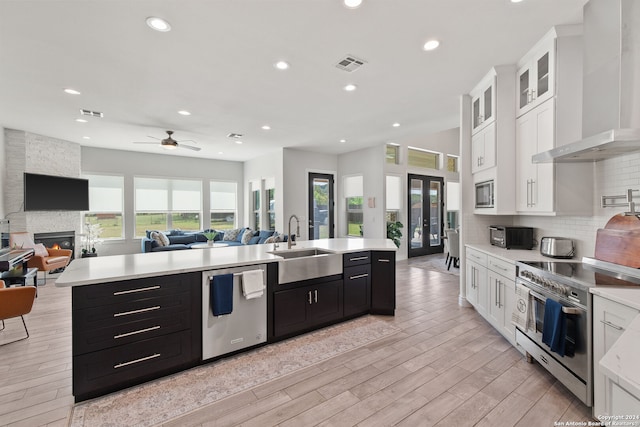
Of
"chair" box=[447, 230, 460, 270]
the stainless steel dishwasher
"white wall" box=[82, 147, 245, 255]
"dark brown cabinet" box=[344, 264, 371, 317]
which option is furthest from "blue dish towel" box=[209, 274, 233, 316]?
"white wall" box=[82, 147, 245, 255]

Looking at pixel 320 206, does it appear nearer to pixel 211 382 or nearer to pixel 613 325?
pixel 211 382

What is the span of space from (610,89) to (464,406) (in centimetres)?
263

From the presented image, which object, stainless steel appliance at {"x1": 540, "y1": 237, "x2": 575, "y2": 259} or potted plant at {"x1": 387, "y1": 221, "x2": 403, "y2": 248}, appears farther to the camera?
potted plant at {"x1": 387, "y1": 221, "x2": 403, "y2": 248}

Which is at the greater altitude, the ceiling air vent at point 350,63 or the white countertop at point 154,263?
the ceiling air vent at point 350,63

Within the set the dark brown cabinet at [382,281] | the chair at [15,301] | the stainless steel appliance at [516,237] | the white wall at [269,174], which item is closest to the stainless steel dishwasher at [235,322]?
the dark brown cabinet at [382,281]

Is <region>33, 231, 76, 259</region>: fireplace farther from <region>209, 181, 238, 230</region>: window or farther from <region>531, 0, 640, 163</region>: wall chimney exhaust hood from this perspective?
<region>531, 0, 640, 163</region>: wall chimney exhaust hood

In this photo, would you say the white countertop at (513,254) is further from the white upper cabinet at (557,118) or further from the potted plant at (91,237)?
the potted plant at (91,237)

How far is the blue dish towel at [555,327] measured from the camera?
Answer: 2002mm

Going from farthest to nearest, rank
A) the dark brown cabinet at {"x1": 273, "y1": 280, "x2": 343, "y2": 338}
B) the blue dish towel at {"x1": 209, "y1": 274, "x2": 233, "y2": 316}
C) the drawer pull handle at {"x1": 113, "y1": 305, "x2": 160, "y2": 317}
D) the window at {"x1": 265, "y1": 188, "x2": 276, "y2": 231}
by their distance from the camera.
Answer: the window at {"x1": 265, "y1": 188, "x2": 276, "y2": 231} → the dark brown cabinet at {"x1": 273, "y1": 280, "x2": 343, "y2": 338} → the blue dish towel at {"x1": 209, "y1": 274, "x2": 233, "y2": 316} → the drawer pull handle at {"x1": 113, "y1": 305, "x2": 160, "y2": 317}

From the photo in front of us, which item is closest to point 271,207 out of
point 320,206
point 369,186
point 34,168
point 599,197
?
point 320,206

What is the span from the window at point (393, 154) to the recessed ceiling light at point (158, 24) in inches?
235

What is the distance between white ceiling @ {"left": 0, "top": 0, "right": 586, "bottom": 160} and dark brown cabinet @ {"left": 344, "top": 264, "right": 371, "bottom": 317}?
2.38 meters

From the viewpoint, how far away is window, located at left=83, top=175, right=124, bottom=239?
7.29 m

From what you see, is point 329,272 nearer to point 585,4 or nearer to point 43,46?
point 585,4
